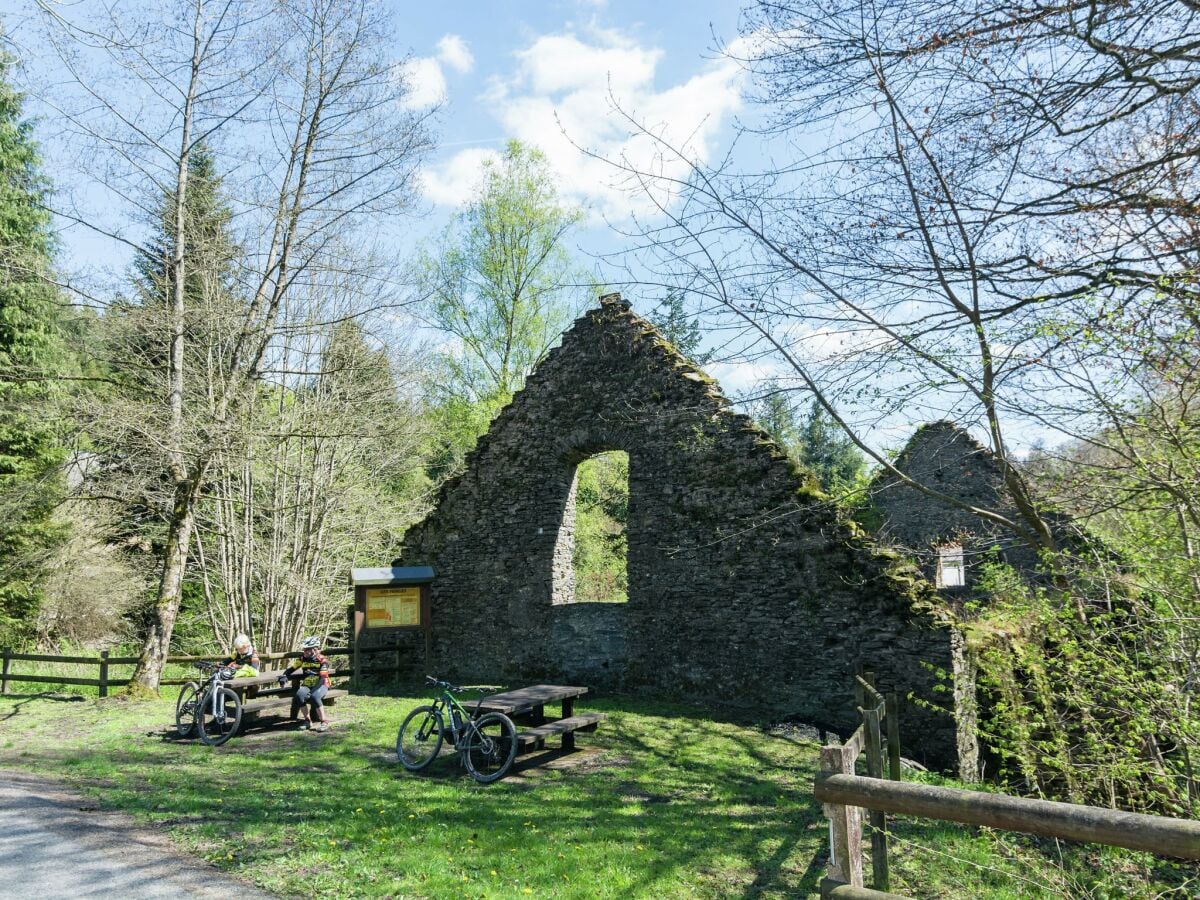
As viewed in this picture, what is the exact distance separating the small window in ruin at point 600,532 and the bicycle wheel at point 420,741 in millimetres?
14439

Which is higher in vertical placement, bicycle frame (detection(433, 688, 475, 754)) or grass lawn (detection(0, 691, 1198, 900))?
bicycle frame (detection(433, 688, 475, 754))

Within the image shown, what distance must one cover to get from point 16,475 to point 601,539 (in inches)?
573

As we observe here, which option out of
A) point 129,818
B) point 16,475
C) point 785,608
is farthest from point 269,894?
point 16,475

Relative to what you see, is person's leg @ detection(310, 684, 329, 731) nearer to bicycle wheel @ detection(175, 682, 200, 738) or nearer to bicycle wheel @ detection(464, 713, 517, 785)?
bicycle wheel @ detection(175, 682, 200, 738)

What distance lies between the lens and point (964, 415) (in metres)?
6.00

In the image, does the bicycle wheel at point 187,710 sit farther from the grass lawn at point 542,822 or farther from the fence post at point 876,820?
the fence post at point 876,820

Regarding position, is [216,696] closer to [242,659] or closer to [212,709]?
[212,709]

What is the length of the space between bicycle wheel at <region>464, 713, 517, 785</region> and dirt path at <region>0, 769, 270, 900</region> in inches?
102

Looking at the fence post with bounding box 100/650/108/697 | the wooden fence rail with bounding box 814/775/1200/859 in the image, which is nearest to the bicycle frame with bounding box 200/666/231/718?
the fence post with bounding box 100/650/108/697

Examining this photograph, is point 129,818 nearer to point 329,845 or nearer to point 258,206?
point 329,845

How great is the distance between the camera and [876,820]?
16.1ft

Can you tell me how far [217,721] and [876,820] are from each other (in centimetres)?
753

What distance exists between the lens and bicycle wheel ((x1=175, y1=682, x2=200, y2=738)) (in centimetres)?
941

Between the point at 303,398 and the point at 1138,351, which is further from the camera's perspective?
the point at 303,398
